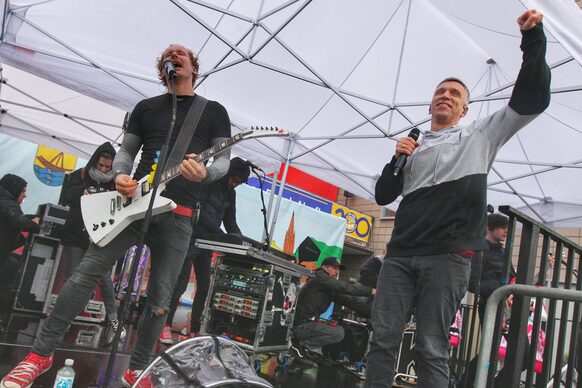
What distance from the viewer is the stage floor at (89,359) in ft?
7.93

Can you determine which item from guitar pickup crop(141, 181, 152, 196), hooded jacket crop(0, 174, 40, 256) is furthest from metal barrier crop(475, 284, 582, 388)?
hooded jacket crop(0, 174, 40, 256)

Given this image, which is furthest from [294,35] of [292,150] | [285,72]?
[292,150]

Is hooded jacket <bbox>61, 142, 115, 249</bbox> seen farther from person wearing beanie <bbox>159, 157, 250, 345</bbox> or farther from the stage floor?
person wearing beanie <bbox>159, 157, 250, 345</bbox>

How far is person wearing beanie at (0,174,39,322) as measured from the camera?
480cm

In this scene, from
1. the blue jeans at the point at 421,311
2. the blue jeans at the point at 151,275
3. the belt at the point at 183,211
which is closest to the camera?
the blue jeans at the point at 421,311

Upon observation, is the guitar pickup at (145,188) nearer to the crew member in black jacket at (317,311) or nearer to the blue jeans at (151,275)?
the blue jeans at (151,275)

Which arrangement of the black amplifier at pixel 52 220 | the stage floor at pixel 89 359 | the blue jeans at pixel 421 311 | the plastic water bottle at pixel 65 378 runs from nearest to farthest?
the blue jeans at pixel 421 311
the plastic water bottle at pixel 65 378
the stage floor at pixel 89 359
the black amplifier at pixel 52 220

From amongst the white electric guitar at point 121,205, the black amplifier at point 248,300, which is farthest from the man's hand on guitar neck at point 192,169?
the black amplifier at point 248,300

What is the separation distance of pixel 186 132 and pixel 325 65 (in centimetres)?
373

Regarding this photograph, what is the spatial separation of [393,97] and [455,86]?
3748mm

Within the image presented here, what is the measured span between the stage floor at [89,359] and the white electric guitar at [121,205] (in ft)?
2.61

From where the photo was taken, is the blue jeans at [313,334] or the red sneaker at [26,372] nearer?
the red sneaker at [26,372]

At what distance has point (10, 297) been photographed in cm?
482

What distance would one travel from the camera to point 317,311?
18.2ft
